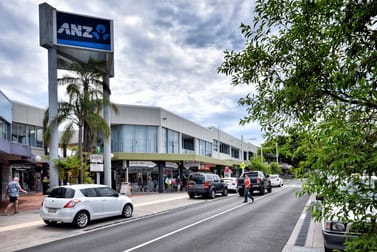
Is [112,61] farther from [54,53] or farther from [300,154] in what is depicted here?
[300,154]

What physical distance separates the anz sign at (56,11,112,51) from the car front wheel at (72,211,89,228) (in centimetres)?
1380

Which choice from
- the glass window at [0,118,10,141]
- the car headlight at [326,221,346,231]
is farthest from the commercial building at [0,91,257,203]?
the car headlight at [326,221,346,231]

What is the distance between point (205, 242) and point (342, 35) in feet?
27.0

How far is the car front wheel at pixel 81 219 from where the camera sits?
44.1 feet

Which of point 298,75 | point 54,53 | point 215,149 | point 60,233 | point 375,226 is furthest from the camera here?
point 215,149

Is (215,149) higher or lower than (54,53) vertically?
lower

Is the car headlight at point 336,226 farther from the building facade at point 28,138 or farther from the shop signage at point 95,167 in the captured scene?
the building facade at point 28,138

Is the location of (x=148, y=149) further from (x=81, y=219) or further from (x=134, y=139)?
(x=81, y=219)

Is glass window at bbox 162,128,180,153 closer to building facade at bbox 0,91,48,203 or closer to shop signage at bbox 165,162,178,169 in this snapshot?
shop signage at bbox 165,162,178,169

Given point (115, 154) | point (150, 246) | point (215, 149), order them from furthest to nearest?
1. point (215, 149)
2. point (115, 154)
3. point (150, 246)

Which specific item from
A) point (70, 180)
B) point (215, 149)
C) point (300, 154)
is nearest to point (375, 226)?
point (300, 154)

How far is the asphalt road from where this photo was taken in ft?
32.2

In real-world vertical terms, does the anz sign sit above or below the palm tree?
above

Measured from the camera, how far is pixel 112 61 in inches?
1063
